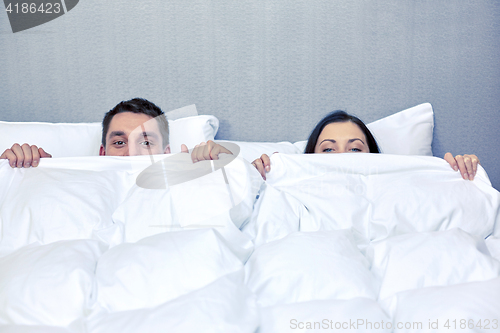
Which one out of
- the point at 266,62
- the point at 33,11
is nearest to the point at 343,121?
the point at 266,62

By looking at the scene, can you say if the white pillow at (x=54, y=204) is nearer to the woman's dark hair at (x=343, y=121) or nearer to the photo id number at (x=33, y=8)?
the woman's dark hair at (x=343, y=121)

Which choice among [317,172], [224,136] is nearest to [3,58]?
[224,136]

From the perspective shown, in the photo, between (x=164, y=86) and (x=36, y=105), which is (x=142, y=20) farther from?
(x=36, y=105)

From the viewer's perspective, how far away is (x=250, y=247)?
804 millimetres

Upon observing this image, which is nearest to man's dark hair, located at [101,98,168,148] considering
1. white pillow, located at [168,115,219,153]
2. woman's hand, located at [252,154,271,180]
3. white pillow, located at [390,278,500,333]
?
white pillow, located at [168,115,219,153]

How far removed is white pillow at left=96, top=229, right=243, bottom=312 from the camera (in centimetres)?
58

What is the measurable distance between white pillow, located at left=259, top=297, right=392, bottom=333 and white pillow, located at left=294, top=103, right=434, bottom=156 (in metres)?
0.97

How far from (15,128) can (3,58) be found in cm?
43

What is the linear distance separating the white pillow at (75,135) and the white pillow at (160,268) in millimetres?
788

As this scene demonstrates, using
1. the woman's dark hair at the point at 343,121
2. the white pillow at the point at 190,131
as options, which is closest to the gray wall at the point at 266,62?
the white pillow at the point at 190,131

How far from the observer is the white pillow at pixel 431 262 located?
66 centimetres

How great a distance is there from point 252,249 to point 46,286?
0.44m

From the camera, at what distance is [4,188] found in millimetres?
941

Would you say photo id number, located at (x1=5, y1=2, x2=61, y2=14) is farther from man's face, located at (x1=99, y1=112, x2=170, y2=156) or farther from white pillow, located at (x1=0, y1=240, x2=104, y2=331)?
white pillow, located at (x1=0, y1=240, x2=104, y2=331)
